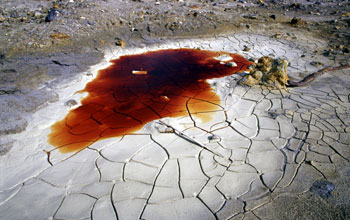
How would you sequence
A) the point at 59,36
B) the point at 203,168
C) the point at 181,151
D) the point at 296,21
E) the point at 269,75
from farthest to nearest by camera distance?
1. the point at 296,21
2. the point at 59,36
3. the point at 269,75
4. the point at 181,151
5. the point at 203,168

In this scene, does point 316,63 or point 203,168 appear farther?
point 316,63

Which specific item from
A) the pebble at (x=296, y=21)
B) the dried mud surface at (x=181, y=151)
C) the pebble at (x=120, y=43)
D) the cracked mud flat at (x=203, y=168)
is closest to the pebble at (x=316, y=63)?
the dried mud surface at (x=181, y=151)

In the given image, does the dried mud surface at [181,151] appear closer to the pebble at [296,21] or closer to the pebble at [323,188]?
the pebble at [323,188]

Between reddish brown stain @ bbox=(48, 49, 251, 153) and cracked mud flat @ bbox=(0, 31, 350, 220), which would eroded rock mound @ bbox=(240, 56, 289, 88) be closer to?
cracked mud flat @ bbox=(0, 31, 350, 220)

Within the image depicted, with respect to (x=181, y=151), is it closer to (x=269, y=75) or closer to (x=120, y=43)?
(x=269, y=75)

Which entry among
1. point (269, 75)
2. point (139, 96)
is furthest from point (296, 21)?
point (139, 96)

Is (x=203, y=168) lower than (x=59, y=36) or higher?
lower
